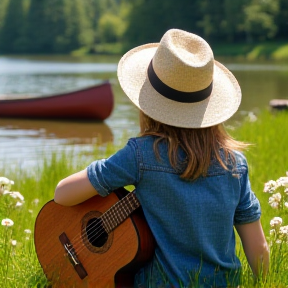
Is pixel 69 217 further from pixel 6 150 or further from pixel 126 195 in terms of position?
pixel 6 150

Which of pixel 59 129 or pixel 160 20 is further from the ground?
pixel 59 129

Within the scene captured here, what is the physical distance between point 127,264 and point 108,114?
507 inches

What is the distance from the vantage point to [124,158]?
9.31 ft

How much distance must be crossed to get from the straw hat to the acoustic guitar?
1.23 feet

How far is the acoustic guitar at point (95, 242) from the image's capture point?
9.65ft

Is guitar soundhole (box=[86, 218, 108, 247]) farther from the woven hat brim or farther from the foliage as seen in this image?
the foliage

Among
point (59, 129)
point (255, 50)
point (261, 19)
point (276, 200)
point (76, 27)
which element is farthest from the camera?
point (76, 27)

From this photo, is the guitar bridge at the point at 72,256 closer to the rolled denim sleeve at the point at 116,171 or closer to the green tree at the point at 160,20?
the rolled denim sleeve at the point at 116,171

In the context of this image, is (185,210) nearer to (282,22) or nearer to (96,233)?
(96,233)

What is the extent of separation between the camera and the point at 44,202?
5.55 m

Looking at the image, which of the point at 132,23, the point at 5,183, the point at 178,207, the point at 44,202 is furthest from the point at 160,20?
the point at 178,207

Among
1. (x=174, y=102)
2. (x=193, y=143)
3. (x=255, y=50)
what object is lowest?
(x=255, y=50)

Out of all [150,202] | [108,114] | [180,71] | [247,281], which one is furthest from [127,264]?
[108,114]

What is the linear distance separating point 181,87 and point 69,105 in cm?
1306
